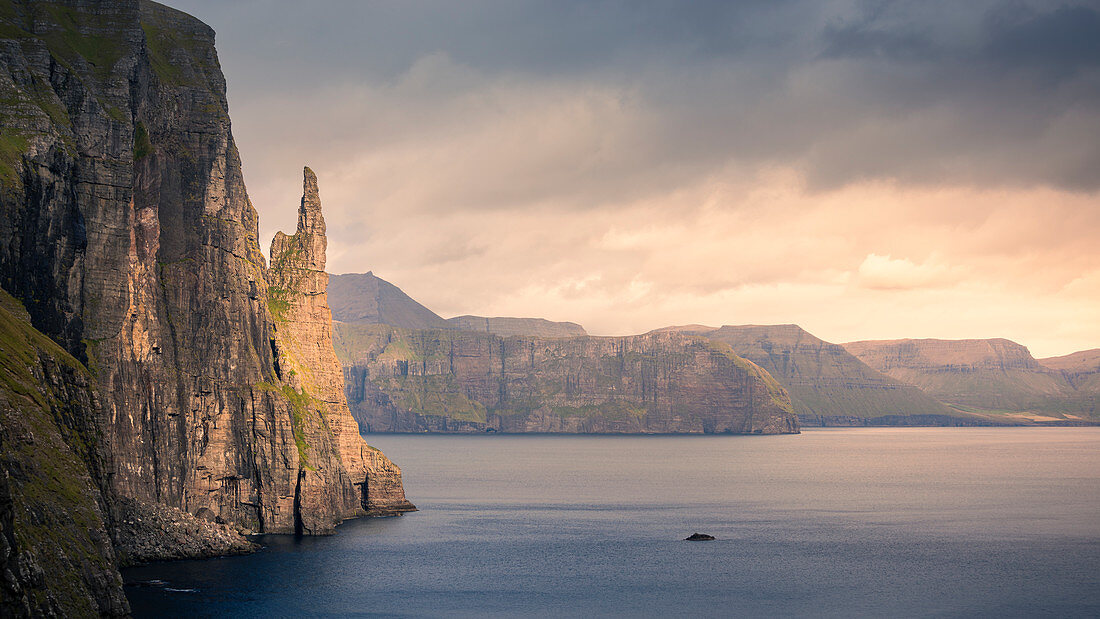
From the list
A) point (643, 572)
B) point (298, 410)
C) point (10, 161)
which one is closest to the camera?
point (10, 161)

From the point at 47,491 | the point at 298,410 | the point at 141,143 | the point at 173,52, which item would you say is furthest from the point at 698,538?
the point at 173,52

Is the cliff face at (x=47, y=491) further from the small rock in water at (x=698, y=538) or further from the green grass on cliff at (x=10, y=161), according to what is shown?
the small rock in water at (x=698, y=538)

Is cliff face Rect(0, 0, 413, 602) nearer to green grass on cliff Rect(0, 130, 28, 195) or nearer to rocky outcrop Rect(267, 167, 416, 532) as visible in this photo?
green grass on cliff Rect(0, 130, 28, 195)

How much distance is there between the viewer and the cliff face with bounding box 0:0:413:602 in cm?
10556

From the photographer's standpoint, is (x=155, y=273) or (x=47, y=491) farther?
(x=155, y=273)

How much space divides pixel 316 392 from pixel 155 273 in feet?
121

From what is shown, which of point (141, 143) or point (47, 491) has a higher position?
point (141, 143)

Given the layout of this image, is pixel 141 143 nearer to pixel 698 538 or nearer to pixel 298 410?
pixel 298 410

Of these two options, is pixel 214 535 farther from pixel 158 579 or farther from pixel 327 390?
pixel 327 390

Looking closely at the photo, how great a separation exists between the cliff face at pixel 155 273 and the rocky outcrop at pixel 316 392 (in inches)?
17.7

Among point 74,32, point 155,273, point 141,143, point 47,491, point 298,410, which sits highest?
point 74,32

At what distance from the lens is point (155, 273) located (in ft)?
442

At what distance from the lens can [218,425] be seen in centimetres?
14162

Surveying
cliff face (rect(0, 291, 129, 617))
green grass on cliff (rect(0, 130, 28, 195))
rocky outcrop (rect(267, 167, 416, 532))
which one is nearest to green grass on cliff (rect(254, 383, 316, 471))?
rocky outcrop (rect(267, 167, 416, 532))
